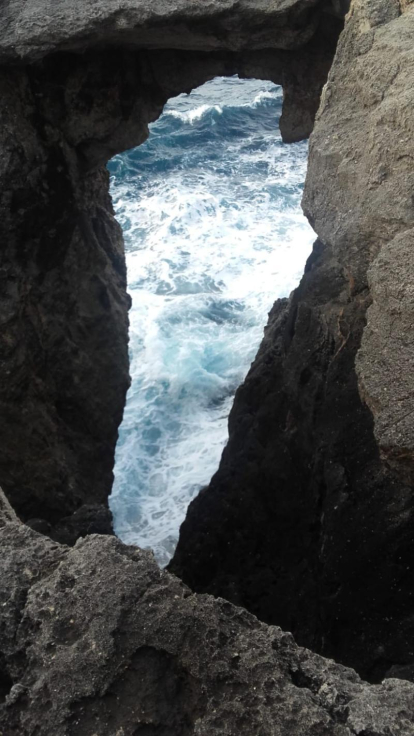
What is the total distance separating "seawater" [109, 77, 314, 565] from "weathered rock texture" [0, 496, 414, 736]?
607 cm

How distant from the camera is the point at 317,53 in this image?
672cm

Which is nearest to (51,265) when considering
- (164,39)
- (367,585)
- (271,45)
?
(164,39)

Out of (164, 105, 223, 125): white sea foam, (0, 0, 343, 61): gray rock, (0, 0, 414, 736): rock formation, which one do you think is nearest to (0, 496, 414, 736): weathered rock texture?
(0, 0, 414, 736): rock formation

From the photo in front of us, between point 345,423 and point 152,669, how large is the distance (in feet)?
8.74

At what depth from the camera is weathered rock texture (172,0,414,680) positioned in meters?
3.52

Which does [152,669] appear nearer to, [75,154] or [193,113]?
[75,154]

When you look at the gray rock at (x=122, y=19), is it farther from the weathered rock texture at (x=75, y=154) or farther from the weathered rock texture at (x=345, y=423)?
the weathered rock texture at (x=345, y=423)

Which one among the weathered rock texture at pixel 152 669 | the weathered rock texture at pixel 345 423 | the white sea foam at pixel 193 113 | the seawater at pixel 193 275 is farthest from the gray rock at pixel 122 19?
the white sea foam at pixel 193 113

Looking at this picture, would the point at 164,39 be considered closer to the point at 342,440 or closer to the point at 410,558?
the point at 342,440

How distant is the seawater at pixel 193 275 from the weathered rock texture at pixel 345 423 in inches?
100

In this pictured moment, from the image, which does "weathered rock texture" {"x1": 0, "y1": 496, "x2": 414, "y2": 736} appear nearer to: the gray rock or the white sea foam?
the gray rock

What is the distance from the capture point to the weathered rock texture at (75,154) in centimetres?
579

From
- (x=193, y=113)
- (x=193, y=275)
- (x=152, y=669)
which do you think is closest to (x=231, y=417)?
(x=152, y=669)

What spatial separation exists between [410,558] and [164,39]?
14.7ft
